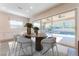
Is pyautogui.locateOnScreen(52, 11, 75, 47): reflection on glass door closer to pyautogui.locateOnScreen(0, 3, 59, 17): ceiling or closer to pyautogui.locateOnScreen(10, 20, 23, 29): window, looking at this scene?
pyautogui.locateOnScreen(0, 3, 59, 17): ceiling

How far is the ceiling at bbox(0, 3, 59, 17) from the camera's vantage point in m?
1.73

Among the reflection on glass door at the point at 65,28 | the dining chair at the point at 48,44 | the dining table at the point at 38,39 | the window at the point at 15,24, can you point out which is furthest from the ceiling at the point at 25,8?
the dining chair at the point at 48,44

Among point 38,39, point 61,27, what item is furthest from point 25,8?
point 61,27

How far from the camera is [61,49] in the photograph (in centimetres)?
172

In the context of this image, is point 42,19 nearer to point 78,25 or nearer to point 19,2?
point 19,2

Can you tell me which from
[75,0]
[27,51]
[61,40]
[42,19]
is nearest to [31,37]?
[27,51]

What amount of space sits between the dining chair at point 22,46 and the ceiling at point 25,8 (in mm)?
442

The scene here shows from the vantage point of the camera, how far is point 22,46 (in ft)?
5.83

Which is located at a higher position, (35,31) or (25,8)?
(25,8)

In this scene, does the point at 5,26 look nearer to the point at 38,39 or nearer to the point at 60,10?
the point at 38,39

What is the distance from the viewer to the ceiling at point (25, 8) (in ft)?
5.66

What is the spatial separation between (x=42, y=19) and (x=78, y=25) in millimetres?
648

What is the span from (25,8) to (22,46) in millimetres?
697

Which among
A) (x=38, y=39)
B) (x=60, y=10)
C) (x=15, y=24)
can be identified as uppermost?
(x=60, y=10)
